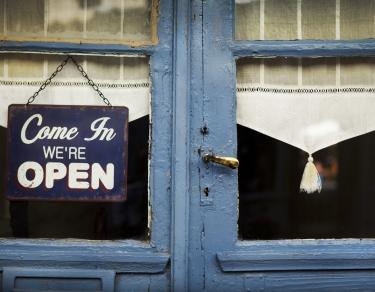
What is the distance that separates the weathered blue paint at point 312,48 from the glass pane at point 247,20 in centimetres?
6

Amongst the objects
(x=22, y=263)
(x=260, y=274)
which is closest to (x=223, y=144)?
(x=260, y=274)

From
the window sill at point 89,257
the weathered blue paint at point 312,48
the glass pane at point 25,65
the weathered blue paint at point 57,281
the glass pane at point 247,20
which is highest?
the glass pane at point 247,20

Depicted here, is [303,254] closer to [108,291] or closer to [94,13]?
[108,291]

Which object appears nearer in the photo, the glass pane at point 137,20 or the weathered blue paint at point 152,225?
the weathered blue paint at point 152,225

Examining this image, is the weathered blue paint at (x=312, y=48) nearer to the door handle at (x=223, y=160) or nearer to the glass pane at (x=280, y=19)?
the glass pane at (x=280, y=19)

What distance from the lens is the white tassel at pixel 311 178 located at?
3.23m

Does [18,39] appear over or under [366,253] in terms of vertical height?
over

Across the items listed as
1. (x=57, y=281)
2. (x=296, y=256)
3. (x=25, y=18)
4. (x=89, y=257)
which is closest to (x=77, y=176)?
(x=89, y=257)

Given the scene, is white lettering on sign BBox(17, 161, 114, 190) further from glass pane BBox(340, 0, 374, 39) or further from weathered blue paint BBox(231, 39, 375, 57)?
glass pane BBox(340, 0, 374, 39)

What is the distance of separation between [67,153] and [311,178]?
4.69ft

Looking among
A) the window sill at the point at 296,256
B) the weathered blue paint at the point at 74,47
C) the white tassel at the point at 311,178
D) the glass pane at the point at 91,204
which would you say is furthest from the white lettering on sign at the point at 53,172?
the white tassel at the point at 311,178

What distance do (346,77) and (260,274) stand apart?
125 cm

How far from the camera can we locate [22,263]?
3090 millimetres

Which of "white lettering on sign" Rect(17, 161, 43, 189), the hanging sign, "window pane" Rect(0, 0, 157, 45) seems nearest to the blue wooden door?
"window pane" Rect(0, 0, 157, 45)
